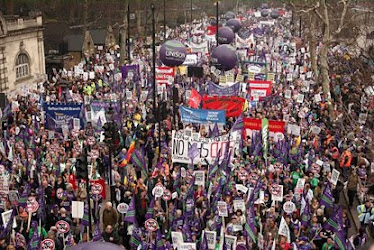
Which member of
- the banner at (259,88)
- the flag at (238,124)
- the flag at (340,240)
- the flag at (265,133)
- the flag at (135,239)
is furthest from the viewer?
the banner at (259,88)

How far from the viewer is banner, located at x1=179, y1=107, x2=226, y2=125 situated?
60.5ft

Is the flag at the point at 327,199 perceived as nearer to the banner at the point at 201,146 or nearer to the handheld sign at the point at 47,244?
the banner at the point at 201,146

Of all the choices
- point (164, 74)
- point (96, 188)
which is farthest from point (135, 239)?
point (164, 74)

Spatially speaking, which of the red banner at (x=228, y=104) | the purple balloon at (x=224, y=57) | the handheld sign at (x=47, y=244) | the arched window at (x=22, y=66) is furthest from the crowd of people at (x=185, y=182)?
the arched window at (x=22, y=66)

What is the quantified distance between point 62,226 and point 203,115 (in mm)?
7698

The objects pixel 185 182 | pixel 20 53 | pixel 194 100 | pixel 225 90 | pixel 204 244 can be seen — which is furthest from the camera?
pixel 20 53

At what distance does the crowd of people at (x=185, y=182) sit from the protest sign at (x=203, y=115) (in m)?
0.28

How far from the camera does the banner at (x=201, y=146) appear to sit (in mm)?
15555

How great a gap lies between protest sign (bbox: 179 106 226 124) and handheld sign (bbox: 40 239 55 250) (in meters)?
8.37

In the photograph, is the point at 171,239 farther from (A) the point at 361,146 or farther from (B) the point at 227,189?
(A) the point at 361,146

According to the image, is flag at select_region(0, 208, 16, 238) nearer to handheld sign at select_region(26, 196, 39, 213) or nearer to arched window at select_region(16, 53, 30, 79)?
handheld sign at select_region(26, 196, 39, 213)

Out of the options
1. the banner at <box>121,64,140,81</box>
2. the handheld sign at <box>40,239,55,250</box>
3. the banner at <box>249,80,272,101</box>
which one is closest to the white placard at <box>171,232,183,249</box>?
the handheld sign at <box>40,239,55,250</box>

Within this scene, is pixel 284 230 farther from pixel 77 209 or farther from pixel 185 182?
pixel 77 209

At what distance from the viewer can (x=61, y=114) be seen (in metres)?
18.8
